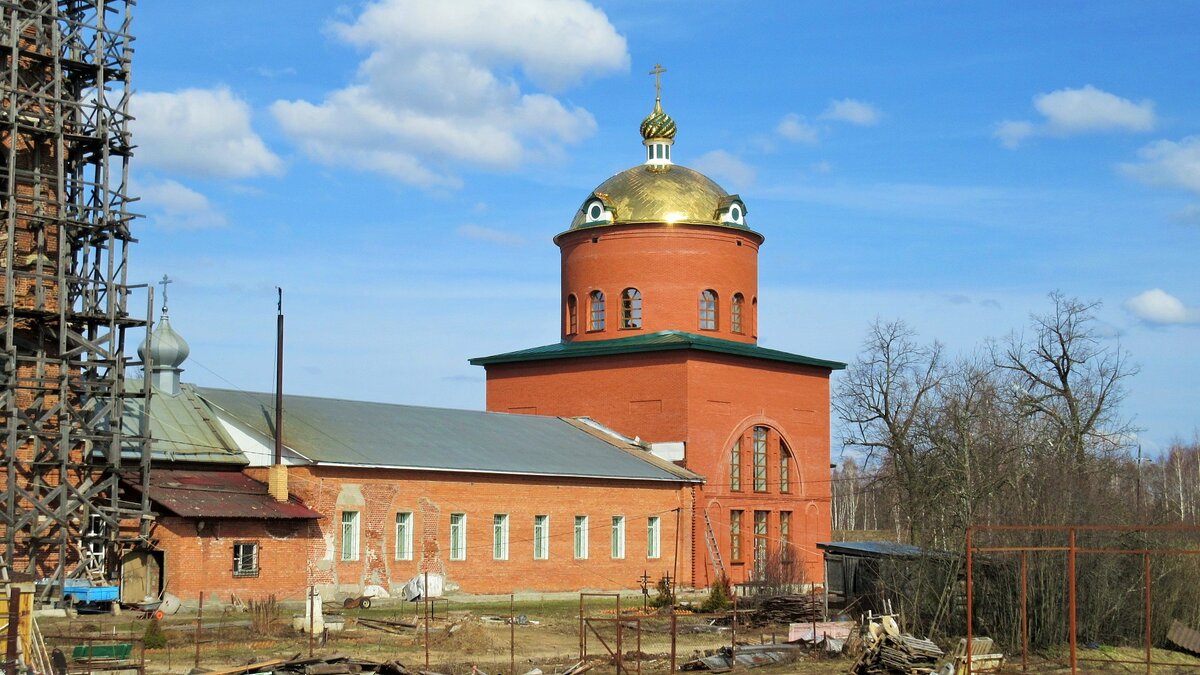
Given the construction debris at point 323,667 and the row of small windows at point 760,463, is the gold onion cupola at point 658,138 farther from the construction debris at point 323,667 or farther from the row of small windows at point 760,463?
the construction debris at point 323,667

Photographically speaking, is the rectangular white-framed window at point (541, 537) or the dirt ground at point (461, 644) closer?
the dirt ground at point (461, 644)

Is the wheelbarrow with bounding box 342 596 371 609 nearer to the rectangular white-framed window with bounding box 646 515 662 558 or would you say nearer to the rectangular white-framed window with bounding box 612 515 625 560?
the rectangular white-framed window with bounding box 612 515 625 560

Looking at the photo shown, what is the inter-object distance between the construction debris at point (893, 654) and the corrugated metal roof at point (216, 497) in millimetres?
13617

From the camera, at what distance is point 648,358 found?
46.7 metres

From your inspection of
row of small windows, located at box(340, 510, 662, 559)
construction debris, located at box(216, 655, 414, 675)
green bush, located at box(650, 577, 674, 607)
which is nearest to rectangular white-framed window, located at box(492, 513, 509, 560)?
row of small windows, located at box(340, 510, 662, 559)

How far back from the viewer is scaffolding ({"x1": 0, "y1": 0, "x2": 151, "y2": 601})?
30.2 m

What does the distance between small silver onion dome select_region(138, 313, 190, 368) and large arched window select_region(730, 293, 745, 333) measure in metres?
18.4

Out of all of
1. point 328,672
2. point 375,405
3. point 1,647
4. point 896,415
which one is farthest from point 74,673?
point 896,415

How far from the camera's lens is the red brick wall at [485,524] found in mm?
35688

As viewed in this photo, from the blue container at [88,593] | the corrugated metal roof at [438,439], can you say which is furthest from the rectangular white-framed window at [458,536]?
the blue container at [88,593]

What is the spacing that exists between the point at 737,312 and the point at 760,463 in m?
5.31

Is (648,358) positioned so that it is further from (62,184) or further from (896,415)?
(62,184)

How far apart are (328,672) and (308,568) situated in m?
13.3

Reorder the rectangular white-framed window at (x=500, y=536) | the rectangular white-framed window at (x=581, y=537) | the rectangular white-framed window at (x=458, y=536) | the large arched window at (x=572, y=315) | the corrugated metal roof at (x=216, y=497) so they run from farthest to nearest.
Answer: the large arched window at (x=572, y=315)
the rectangular white-framed window at (x=581, y=537)
the rectangular white-framed window at (x=500, y=536)
the rectangular white-framed window at (x=458, y=536)
the corrugated metal roof at (x=216, y=497)
